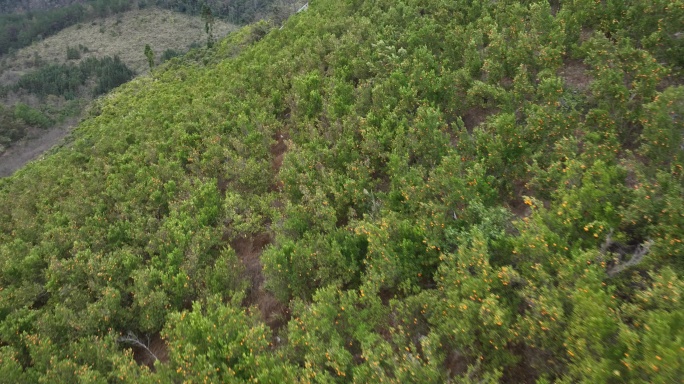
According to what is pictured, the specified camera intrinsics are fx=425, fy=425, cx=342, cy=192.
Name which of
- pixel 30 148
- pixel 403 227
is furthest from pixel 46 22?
pixel 403 227

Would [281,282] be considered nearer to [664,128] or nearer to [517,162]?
[517,162]

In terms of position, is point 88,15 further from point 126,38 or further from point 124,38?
point 126,38

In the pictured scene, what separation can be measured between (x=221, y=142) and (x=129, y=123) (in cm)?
988

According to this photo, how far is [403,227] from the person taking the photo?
8656mm

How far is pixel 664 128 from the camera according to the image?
309 inches

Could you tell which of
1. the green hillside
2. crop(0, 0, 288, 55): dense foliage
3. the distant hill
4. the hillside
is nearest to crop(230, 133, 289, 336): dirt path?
the green hillside

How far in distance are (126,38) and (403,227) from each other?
4105 inches

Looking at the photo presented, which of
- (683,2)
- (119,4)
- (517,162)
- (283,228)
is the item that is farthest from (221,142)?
(119,4)

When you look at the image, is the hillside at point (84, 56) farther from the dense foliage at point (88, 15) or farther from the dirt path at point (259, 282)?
the dirt path at point (259, 282)

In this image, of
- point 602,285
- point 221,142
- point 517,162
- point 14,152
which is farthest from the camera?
point 14,152

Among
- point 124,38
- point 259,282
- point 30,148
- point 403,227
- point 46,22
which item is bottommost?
point 124,38

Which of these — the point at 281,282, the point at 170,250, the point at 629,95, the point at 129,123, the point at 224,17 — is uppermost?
the point at 629,95

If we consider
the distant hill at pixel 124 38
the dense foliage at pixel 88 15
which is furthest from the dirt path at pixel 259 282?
the dense foliage at pixel 88 15

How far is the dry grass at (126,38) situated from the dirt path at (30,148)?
32.3 meters
